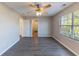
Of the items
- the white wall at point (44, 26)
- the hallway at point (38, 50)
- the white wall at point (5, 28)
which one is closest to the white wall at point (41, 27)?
the white wall at point (44, 26)

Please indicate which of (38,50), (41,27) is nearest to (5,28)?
(38,50)

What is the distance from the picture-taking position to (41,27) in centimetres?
1110

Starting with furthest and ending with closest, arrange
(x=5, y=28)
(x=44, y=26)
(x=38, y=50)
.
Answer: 1. (x=44, y=26)
2. (x=38, y=50)
3. (x=5, y=28)

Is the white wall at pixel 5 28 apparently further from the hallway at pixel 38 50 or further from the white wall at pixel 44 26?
the white wall at pixel 44 26

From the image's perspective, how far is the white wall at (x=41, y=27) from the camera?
1104cm

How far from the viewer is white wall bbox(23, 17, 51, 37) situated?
1104 cm

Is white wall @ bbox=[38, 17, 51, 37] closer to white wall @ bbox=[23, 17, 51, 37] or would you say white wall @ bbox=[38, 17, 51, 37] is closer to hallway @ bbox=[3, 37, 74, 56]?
white wall @ bbox=[23, 17, 51, 37]

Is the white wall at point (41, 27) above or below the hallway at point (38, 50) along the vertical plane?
above

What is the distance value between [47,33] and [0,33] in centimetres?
712

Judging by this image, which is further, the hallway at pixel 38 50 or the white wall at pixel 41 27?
the white wall at pixel 41 27

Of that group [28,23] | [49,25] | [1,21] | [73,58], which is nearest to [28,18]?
[28,23]

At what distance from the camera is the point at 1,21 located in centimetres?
452

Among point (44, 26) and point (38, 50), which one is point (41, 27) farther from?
point (38, 50)

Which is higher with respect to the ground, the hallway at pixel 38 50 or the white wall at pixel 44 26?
the white wall at pixel 44 26
